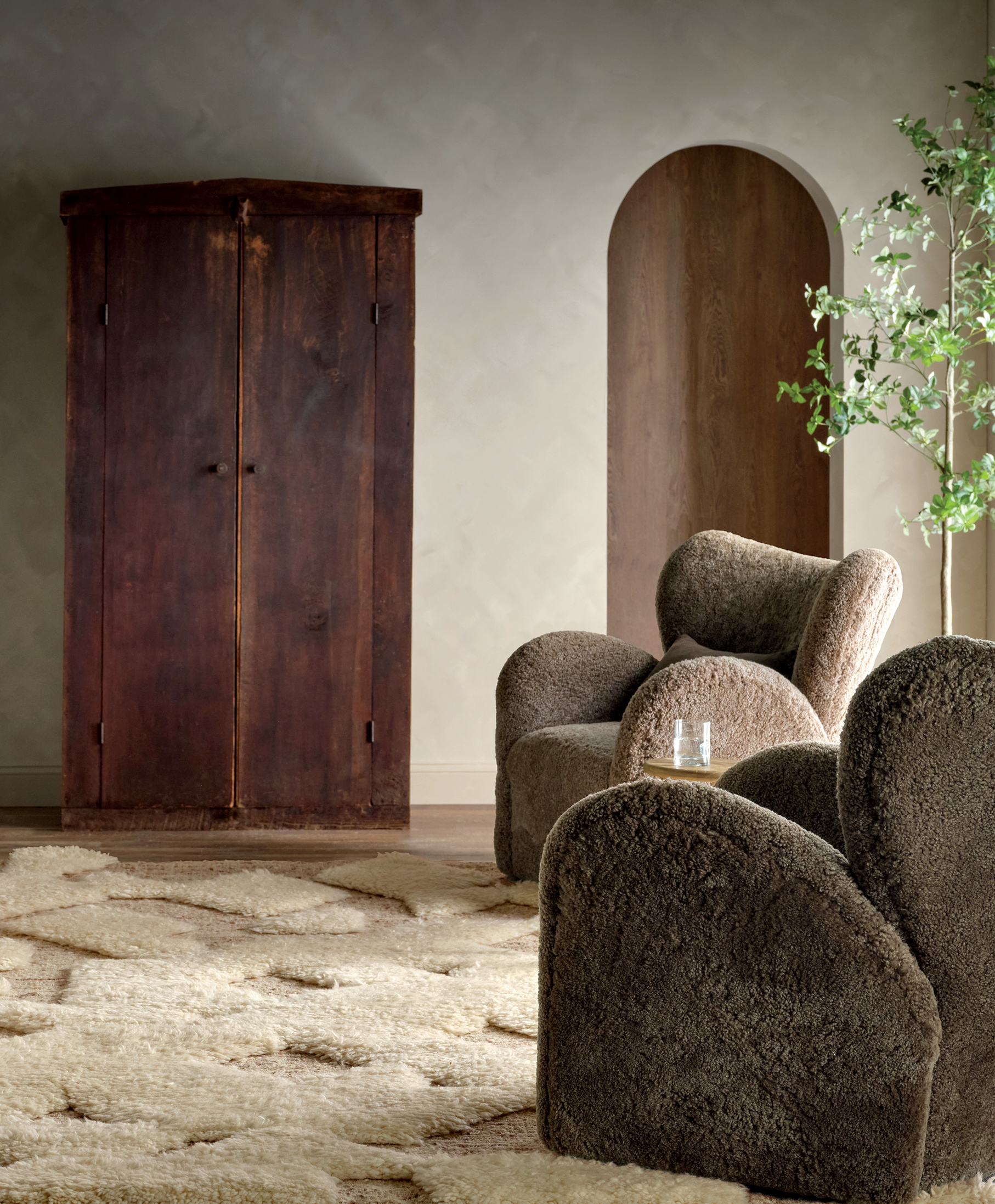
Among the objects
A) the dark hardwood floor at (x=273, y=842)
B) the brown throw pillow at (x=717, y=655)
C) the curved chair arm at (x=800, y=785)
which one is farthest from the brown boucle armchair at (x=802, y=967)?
the dark hardwood floor at (x=273, y=842)

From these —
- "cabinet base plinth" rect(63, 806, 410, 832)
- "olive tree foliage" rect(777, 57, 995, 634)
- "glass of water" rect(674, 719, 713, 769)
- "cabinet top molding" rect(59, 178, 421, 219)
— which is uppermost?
"cabinet top molding" rect(59, 178, 421, 219)

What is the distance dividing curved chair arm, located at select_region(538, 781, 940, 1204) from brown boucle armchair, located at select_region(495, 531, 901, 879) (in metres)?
1.03

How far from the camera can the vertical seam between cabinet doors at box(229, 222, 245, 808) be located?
3.49 m

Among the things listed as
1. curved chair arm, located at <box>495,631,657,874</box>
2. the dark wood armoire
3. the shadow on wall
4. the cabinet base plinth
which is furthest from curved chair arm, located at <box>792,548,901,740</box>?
the shadow on wall

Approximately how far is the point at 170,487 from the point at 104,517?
22 cm

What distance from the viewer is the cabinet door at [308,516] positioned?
350cm

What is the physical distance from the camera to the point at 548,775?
2.50m

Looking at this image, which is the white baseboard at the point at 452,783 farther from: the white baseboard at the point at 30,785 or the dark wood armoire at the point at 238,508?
the white baseboard at the point at 30,785

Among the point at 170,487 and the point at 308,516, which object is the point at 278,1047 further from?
the point at 170,487

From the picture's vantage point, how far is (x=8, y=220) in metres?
3.89

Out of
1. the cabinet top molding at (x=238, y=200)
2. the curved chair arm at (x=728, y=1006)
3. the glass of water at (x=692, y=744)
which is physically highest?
the cabinet top molding at (x=238, y=200)

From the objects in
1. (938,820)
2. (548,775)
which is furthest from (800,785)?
(548,775)

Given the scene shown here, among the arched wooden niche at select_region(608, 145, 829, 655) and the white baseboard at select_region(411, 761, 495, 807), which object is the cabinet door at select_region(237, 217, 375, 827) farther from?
the arched wooden niche at select_region(608, 145, 829, 655)

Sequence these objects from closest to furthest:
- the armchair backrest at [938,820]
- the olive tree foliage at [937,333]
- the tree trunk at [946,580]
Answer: the armchair backrest at [938,820] < the olive tree foliage at [937,333] < the tree trunk at [946,580]
